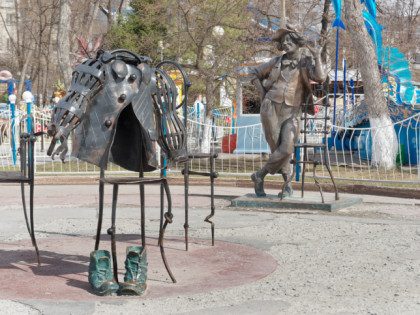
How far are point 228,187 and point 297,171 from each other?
59.2 inches

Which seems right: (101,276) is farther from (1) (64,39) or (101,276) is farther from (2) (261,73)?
(1) (64,39)

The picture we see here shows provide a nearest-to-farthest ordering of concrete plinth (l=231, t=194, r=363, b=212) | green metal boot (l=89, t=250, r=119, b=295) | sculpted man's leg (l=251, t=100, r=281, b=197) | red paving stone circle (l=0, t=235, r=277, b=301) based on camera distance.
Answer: green metal boot (l=89, t=250, r=119, b=295) → red paving stone circle (l=0, t=235, r=277, b=301) → concrete plinth (l=231, t=194, r=363, b=212) → sculpted man's leg (l=251, t=100, r=281, b=197)

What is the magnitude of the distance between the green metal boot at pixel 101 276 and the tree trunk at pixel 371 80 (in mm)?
11480

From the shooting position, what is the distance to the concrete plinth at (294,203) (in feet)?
31.8

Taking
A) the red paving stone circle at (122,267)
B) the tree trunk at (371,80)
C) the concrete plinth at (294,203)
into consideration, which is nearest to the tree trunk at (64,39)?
the tree trunk at (371,80)

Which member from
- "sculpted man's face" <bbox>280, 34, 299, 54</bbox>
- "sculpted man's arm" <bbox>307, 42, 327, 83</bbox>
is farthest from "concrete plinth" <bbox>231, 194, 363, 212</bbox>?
"sculpted man's face" <bbox>280, 34, 299, 54</bbox>

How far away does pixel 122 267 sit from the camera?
5906 mm

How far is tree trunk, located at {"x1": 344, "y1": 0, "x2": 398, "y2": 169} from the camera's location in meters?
15.6

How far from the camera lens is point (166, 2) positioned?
2012 centimetres

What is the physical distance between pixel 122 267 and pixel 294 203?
4.43m

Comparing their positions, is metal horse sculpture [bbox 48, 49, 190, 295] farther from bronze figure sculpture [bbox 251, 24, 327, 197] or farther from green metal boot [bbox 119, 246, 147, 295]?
bronze figure sculpture [bbox 251, 24, 327, 197]

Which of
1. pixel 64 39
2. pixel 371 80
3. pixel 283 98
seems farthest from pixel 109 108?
pixel 64 39

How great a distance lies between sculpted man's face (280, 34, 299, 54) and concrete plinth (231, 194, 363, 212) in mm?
2259

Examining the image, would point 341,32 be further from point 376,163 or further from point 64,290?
point 64,290
